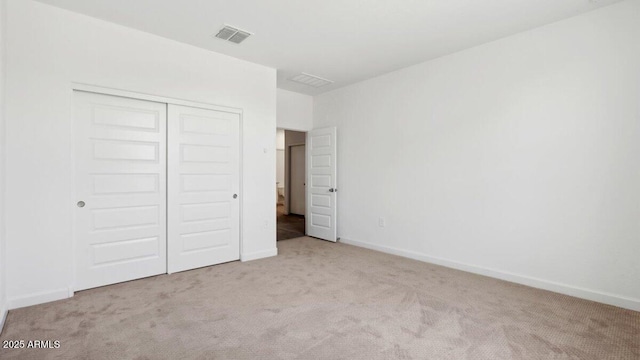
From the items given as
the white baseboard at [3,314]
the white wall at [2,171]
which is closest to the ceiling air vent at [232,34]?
the white wall at [2,171]

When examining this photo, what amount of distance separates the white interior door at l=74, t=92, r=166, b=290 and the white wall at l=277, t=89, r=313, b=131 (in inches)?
92.8

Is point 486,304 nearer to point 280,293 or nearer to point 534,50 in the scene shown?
point 280,293

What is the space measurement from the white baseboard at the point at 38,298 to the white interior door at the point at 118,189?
16 cm

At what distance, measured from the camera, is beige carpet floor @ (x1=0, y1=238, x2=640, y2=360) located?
2123 millimetres

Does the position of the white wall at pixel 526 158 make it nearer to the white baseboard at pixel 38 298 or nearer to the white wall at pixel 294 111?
the white wall at pixel 294 111

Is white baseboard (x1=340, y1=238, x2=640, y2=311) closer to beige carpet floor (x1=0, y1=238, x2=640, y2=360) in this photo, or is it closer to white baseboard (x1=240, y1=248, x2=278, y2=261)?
beige carpet floor (x1=0, y1=238, x2=640, y2=360)

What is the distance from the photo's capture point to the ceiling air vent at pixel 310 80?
4.91 metres

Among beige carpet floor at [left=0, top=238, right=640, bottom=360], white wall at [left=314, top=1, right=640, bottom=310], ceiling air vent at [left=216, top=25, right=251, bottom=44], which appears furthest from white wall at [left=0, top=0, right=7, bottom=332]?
white wall at [left=314, top=1, right=640, bottom=310]

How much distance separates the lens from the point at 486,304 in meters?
2.90

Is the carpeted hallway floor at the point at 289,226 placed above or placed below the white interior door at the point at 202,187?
below

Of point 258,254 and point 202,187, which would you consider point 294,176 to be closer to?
point 258,254

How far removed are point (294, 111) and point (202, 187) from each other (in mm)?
2561

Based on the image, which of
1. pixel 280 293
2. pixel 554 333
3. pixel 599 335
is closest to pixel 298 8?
pixel 280 293

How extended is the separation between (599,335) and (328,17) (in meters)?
3.64
